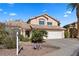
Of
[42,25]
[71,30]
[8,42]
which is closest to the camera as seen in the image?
[42,25]

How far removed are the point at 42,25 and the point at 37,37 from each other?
1.42ft

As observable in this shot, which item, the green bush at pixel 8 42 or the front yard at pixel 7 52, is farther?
the green bush at pixel 8 42

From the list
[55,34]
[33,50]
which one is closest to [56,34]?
[55,34]

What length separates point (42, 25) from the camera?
9500 mm

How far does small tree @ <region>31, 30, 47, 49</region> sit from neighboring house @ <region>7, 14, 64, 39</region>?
13 cm

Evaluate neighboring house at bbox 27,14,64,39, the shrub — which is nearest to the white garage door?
neighboring house at bbox 27,14,64,39

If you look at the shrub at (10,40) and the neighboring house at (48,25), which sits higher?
the neighboring house at (48,25)

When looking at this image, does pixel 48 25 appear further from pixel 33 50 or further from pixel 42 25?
pixel 33 50

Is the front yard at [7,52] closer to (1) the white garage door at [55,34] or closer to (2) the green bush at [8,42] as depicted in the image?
(2) the green bush at [8,42]

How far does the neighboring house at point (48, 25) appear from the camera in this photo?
30.8 feet

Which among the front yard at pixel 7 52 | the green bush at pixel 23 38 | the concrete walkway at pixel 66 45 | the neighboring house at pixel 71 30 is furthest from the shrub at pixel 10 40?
the neighboring house at pixel 71 30

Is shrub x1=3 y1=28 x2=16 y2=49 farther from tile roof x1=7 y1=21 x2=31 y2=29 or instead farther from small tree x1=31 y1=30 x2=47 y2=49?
small tree x1=31 y1=30 x2=47 y2=49

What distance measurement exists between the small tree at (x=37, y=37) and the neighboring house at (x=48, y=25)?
5.3 inches

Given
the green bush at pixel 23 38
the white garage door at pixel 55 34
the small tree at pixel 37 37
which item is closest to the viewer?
the green bush at pixel 23 38
